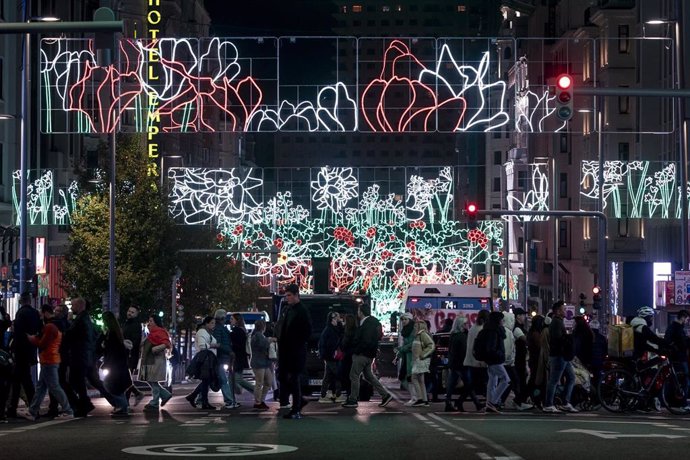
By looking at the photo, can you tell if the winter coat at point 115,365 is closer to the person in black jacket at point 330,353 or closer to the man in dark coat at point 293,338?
the man in dark coat at point 293,338

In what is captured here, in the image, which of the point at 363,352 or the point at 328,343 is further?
the point at 328,343

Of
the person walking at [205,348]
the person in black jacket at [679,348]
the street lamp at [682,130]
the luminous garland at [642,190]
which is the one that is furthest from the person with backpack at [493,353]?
the luminous garland at [642,190]

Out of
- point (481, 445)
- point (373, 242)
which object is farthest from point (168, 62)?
point (373, 242)

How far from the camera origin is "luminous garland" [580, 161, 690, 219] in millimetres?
51469

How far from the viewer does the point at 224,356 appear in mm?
30547

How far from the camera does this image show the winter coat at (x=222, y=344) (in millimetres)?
30469

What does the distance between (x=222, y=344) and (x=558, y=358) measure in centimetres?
603

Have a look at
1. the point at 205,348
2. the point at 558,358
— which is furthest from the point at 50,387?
the point at 558,358

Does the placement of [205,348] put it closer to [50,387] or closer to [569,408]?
[50,387]

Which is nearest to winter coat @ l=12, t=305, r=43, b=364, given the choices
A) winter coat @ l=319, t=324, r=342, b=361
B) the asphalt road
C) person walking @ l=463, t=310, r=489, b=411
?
the asphalt road

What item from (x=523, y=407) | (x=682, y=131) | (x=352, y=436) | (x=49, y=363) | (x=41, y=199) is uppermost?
(x=682, y=131)

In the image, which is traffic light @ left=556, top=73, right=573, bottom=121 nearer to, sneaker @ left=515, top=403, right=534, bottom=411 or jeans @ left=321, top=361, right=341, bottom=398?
sneaker @ left=515, top=403, right=534, bottom=411

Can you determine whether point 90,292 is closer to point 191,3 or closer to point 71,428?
point 71,428

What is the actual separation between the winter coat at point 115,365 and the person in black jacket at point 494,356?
5.65m
